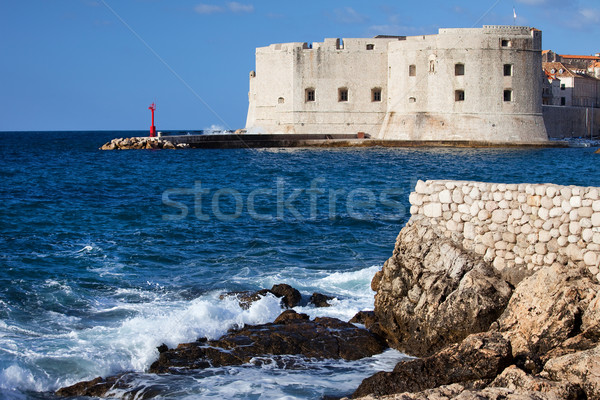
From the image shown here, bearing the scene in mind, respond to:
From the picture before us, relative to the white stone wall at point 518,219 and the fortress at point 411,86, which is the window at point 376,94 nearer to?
the fortress at point 411,86

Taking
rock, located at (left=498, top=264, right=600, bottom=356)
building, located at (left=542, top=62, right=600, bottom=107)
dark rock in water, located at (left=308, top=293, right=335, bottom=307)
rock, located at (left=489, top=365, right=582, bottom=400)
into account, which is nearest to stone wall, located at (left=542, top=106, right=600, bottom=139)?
building, located at (left=542, top=62, right=600, bottom=107)

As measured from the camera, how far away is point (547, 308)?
5.32 m

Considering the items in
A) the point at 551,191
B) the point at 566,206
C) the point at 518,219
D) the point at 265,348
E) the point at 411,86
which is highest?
the point at 411,86

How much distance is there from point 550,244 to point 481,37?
25629 mm

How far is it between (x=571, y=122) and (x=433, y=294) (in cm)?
3307

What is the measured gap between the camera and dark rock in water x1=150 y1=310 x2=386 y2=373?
5.91 metres

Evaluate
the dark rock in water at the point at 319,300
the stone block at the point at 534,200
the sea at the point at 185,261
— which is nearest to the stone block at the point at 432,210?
the stone block at the point at 534,200

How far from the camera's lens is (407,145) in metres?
31.2

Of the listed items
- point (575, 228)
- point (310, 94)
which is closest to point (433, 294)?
point (575, 228)

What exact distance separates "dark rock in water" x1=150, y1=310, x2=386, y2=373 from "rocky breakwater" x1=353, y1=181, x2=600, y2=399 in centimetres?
34

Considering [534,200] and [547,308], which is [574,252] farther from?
[547,308]

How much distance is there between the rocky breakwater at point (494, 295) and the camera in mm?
4570

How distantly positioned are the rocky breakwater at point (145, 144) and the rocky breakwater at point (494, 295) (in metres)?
29.0

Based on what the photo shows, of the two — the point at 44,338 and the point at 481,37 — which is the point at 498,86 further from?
the point at 44,338
